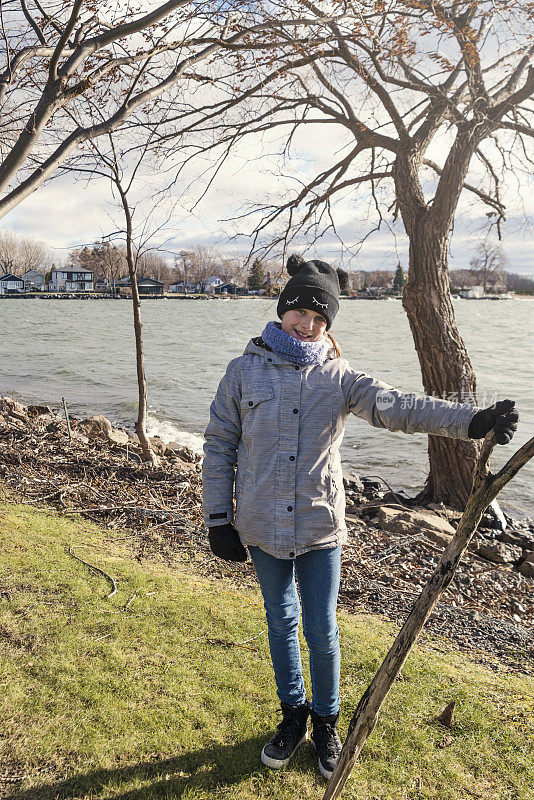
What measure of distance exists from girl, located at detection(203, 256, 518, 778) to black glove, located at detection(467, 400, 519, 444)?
0.30m

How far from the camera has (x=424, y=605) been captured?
6.59ft

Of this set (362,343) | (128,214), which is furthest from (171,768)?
(362,343)

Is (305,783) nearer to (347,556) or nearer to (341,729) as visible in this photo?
(341,729)

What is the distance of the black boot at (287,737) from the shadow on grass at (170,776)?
54 mm

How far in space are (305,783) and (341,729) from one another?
355mm

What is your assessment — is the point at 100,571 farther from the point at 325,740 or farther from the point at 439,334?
the point at 439,334

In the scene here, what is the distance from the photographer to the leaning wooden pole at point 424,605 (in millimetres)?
1913

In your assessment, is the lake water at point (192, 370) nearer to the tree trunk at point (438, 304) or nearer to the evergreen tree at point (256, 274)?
the evergreen tree at point (256, 274)

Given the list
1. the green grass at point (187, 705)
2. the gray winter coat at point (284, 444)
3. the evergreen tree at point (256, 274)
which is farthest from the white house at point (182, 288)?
the gray winter coat at point (284, 444)

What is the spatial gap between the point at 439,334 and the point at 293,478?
5.43 meters

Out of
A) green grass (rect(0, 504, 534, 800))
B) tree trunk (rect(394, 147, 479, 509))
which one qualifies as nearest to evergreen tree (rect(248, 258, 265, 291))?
tree trunk (rect(394, 147, 479, 509))

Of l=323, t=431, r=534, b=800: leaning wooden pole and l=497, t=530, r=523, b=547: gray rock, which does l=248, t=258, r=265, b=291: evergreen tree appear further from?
l=323, t=431, r=534, b=800: leaning wooden pole

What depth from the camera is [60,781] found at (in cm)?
241

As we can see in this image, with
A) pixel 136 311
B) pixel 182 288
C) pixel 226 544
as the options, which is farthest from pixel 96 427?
pixel 182 288
